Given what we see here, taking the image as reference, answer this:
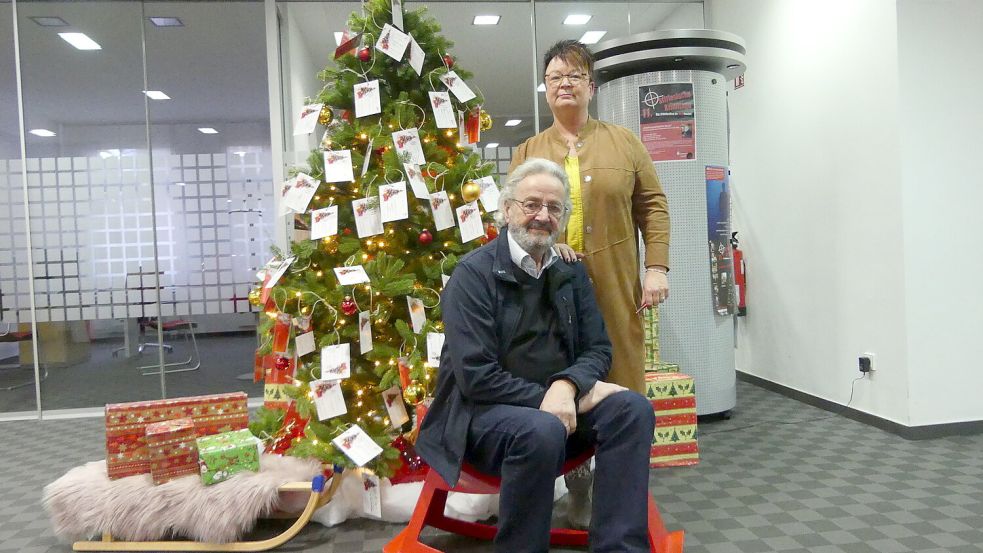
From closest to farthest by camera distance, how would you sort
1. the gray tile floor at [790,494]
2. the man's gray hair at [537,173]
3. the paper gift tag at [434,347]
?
1. the man's gray hair at [537,173]
2. the gray tile floor at [790,494]
3. the paper gift tag at [434,347]

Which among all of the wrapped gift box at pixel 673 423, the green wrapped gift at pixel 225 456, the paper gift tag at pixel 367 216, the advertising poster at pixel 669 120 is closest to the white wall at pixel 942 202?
the advertising poster at pixel 669 120

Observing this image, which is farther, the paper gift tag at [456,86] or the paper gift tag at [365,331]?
the paper gift tag at [456,86]

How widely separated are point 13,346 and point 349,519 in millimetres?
5068

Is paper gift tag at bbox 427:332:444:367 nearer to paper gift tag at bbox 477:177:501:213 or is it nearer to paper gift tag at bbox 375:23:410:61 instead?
paper gift tag at bbox 477:177:501:213

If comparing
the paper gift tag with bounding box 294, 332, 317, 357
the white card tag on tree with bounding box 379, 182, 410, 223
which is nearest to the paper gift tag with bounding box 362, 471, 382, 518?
the paper gift tag with bounding box 294, 332, 317, 357

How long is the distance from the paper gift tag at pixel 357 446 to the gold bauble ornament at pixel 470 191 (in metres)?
0.88

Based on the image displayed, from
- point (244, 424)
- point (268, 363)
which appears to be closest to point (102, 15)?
point (268, 363)

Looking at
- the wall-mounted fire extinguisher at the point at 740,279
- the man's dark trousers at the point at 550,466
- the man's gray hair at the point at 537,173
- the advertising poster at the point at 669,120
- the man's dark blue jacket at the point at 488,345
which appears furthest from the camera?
the wall-mounted fire extinguisher at the point at 740,279

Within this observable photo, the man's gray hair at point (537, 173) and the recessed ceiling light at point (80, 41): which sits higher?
the recessed ceiling light at point (80, 41)

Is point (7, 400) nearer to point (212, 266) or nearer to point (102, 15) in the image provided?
point (212, 266)

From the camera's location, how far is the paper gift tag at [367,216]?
2.32 m

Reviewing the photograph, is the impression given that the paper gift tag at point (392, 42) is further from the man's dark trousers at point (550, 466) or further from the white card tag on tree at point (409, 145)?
the man's dark trousers at point (550, 466)

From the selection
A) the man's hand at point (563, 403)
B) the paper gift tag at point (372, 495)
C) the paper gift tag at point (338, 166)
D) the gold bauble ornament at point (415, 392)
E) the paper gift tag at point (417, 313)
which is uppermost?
the paper gift tag at point (338, 166)

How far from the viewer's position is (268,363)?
2799 mm
